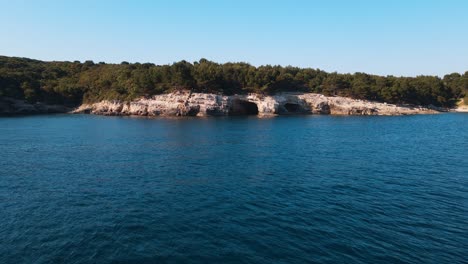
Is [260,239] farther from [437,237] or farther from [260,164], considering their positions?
[260,164]

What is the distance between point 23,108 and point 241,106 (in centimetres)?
8918

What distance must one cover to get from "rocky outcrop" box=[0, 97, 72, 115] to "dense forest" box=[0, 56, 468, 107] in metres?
2.47

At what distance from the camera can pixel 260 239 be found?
21.7 m

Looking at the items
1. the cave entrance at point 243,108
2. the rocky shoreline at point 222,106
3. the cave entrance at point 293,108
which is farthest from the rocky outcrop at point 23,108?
the cave entrance at point 293,108

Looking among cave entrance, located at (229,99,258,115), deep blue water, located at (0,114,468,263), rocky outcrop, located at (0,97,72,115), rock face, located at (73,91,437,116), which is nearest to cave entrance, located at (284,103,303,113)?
rock face, located at (73,91,437,116)

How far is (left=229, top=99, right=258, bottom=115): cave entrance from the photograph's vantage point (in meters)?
123

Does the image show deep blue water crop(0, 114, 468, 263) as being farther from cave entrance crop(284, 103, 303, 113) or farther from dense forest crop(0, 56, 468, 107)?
cave entrance crop(284, 103, 303, 113)

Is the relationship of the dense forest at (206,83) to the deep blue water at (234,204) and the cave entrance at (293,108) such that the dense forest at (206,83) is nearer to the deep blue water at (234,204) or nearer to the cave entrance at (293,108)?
the cave entrance at (293,108)

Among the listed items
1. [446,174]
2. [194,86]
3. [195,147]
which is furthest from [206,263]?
[194,86]

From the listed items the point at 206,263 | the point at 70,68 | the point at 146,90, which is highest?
the point at 70,68

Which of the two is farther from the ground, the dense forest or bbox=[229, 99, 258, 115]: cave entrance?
the dense forest

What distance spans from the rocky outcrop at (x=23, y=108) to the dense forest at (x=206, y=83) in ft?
8.11

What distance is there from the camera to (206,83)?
121 meters

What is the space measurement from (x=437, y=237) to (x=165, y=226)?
19142mm
